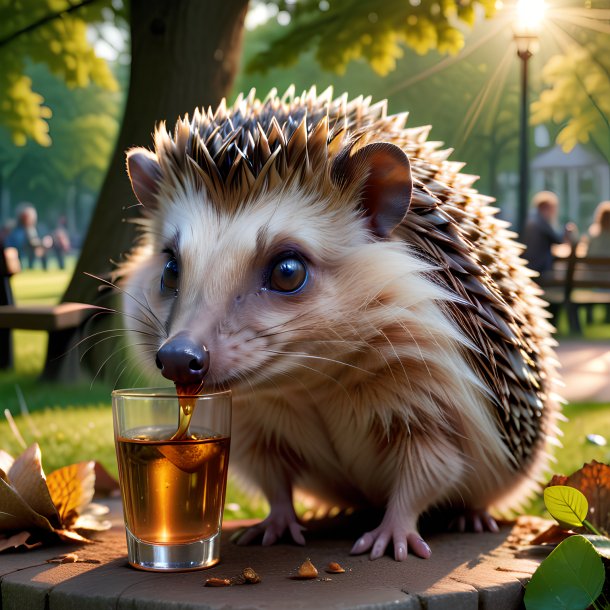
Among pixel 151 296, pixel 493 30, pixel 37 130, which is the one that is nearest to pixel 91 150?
pixel 37 130

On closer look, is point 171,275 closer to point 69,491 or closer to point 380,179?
point 380,179

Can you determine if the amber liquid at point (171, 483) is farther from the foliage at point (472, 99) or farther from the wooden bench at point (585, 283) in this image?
the wooden bench at point (585, 283)

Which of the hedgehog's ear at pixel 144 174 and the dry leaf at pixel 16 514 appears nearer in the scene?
the dry leaf at pixel 16 514

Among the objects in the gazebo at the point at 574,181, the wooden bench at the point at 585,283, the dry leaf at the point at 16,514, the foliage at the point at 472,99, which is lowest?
the dry leaf at the point at 16,514

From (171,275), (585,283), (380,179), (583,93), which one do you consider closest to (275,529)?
(171,275)

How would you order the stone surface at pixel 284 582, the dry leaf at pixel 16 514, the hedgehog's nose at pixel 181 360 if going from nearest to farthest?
the hedgehog's nose at pixel 181 360
the stone surface at pixel 284 582
the dry leaf at pixel 16 514

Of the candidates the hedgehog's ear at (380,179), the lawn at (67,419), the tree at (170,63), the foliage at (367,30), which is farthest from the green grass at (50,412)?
the foliage at (367,30)
